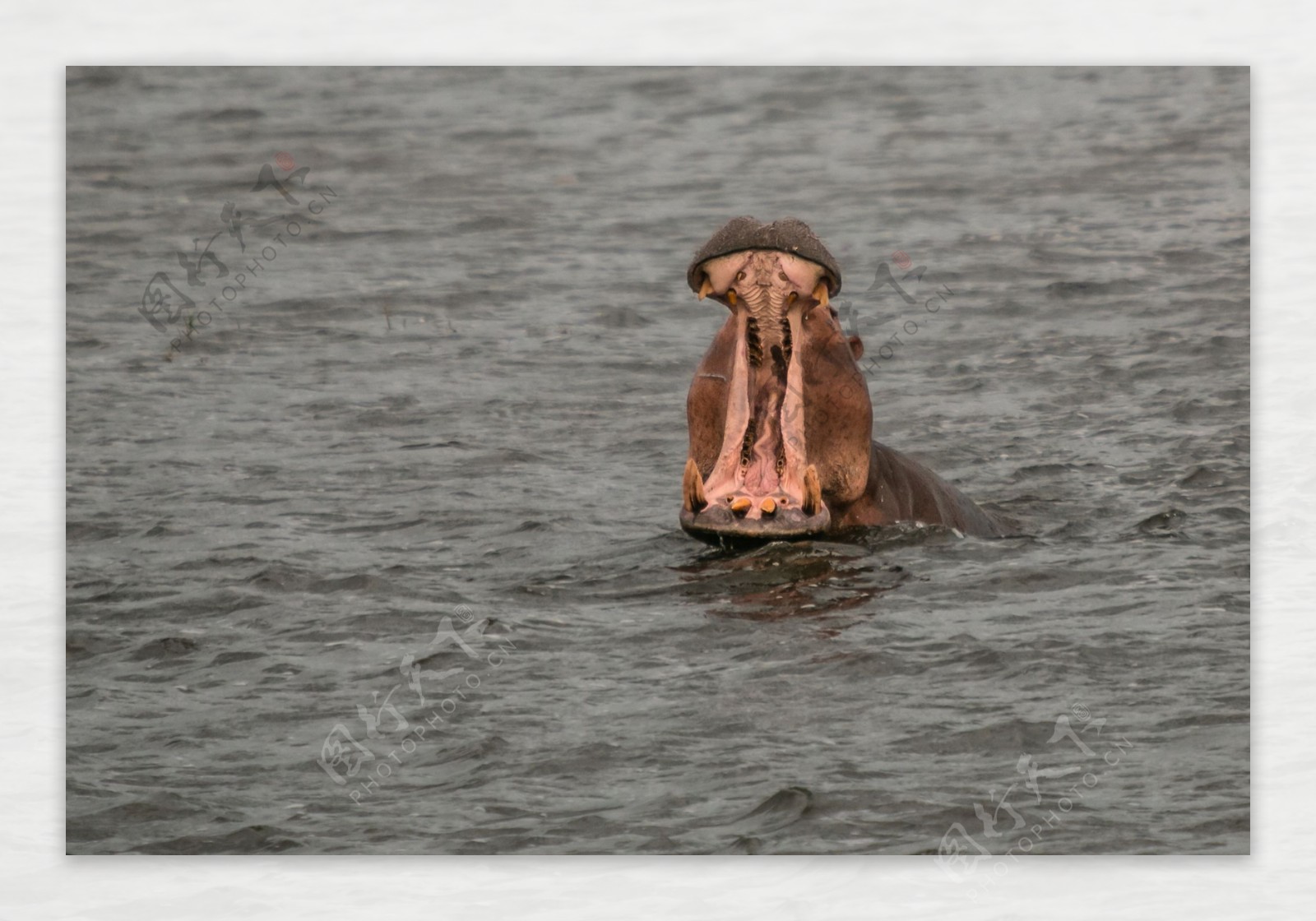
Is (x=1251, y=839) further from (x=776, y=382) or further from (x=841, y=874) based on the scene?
(x=776, y=382)

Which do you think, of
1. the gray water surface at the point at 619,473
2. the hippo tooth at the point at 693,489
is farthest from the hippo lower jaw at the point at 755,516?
A: the gray water surface at the point at 619,473

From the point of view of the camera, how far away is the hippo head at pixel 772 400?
28.2 ft

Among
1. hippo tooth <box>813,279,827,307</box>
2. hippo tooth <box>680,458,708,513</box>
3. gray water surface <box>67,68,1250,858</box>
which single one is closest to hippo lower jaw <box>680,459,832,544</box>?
hippo tooth <box>680,458,708,513</box>

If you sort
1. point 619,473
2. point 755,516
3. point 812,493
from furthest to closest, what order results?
point 619,473 → point 755,516 → point 812,493

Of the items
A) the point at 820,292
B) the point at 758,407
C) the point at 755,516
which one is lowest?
the point at 755,516

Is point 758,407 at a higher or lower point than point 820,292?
lower

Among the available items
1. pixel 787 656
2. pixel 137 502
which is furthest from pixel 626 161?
pixel 787 656

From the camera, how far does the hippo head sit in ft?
28.2

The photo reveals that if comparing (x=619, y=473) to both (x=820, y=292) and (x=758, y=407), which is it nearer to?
(x=758, y=407)

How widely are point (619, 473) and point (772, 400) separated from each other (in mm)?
2093

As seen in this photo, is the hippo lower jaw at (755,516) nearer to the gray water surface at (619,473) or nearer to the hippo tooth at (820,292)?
the gray water surface at (619,473)

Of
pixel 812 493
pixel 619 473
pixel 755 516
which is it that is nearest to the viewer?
pixel 812 493

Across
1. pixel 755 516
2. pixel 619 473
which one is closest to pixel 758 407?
pixel 755 516

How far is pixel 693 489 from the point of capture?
8789mm
